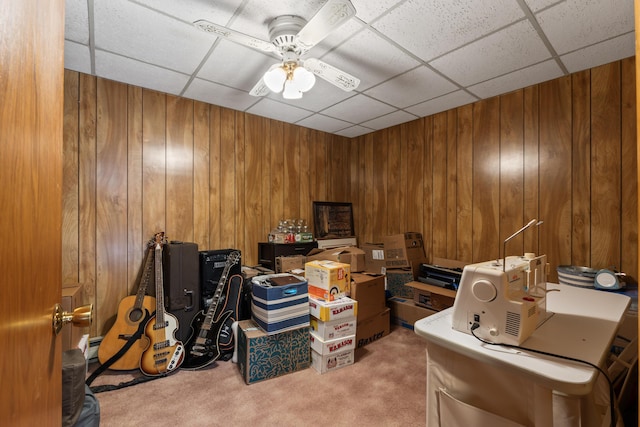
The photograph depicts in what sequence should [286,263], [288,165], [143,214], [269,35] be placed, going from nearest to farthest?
[269,35] < [143,214] < [286,263] < [288,165]

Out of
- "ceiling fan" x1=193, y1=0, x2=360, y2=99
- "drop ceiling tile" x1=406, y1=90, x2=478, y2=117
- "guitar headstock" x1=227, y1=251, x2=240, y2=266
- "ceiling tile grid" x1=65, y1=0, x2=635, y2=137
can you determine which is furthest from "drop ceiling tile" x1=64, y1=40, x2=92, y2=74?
"drop ceiling tile" x1=406, y1=90, x2=478, y2=117

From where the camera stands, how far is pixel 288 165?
379 centimetres

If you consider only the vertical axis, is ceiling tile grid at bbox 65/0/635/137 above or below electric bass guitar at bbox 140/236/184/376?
above

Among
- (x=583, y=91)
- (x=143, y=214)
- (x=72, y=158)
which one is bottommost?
(x=143, y=214)

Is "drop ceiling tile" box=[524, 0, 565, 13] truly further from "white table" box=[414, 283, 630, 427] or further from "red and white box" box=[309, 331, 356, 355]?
"red and white box" box=[309, 331, 356, 355]

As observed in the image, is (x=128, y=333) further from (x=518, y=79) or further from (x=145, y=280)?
(x=518, y=79)

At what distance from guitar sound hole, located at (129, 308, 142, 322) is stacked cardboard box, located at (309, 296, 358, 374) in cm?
140

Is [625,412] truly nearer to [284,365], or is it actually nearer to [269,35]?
[284,365]

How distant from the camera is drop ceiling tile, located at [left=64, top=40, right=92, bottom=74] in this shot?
2.05 metres

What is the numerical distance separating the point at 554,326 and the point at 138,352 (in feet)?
8.97

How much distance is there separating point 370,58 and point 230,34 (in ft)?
3.74

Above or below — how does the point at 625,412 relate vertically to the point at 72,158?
below

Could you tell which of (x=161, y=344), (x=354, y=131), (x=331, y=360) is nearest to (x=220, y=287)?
(x=161, y=344)

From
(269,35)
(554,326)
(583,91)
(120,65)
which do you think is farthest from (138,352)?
(583,91)
